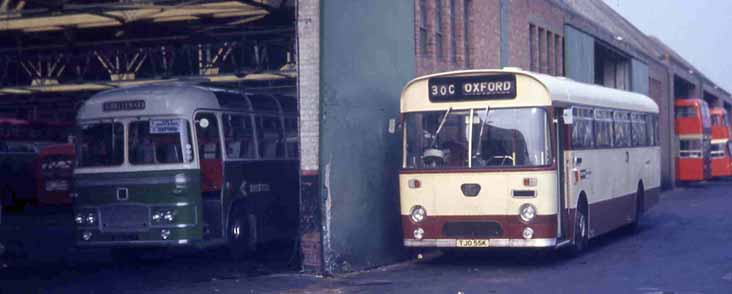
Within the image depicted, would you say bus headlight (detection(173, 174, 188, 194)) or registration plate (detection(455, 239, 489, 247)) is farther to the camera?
bus headlight (detection(173, 174, 188, 194))

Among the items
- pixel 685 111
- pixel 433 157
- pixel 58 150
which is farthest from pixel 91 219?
pixel 685 111

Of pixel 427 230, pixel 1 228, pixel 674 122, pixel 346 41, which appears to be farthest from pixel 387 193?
pixel 674 122

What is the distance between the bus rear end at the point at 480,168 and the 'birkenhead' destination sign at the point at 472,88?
0.01m

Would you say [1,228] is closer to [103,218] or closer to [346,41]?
[103,218]

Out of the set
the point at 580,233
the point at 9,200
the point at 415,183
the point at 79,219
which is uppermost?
the point at 415,183

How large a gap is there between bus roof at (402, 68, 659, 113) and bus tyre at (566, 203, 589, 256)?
1.79 m

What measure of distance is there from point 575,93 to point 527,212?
120 inches

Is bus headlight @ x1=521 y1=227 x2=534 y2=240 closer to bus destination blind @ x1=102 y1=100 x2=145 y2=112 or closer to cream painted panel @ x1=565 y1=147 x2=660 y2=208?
cream painted panel @ x1=565 y1=147 x2=660 y2=208

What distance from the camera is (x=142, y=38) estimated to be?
27.0 m

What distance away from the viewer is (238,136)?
19.3 metres

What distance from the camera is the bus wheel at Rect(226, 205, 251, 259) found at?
18625 mm

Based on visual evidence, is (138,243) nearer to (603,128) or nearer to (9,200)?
(9,200)

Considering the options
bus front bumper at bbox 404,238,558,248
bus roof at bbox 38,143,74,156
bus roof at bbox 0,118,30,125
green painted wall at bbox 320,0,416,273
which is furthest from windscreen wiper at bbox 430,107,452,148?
bus roof at bbox 0,118,30,125

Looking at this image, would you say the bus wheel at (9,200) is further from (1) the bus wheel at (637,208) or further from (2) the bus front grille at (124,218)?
(1) the bus wheel at (637,208)
